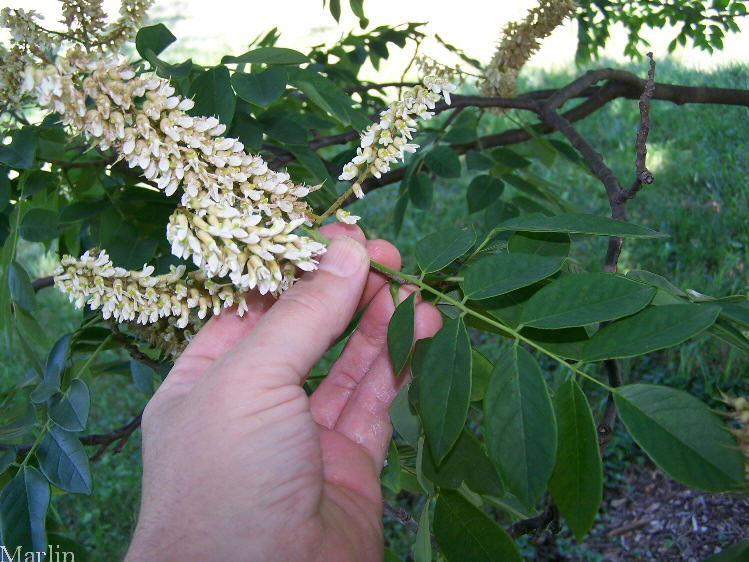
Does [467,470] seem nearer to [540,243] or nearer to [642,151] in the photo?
[540,243]

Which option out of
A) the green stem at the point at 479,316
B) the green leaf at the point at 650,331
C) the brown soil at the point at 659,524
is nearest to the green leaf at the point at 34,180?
the green stem at the point at 479,316

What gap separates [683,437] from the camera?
85 centimetres

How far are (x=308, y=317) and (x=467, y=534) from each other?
1.42ft

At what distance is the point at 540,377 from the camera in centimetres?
93

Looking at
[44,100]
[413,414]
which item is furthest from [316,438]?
[44,100]

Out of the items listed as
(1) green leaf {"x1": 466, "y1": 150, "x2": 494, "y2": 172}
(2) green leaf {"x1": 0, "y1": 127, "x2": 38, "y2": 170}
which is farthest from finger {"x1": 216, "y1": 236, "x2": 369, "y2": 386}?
(1) green leaf {"x1": 466, "y1": 150, "x2": 494, "y2": 172}

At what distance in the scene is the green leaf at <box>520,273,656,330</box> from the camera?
925mm

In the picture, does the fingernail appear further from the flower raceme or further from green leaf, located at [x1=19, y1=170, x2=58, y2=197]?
green leaf, located at [x1=19, y1=170, x2=58, y2=197]

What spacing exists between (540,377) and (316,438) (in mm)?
430

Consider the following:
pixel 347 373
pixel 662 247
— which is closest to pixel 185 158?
pixel 347 373

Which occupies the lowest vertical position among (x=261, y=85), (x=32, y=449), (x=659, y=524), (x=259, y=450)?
(x=659, y=524)

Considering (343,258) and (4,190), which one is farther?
(4,190)

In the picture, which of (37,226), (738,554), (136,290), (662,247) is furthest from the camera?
(662,247)

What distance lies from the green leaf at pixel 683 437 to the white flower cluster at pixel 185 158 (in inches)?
20.7
